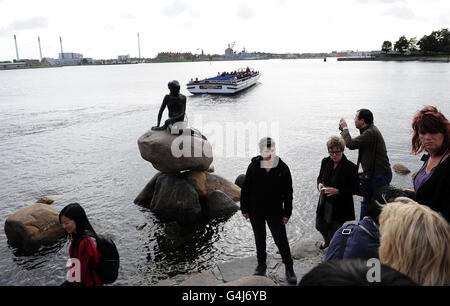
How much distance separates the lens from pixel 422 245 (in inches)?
75.2

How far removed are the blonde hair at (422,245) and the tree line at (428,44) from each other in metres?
143

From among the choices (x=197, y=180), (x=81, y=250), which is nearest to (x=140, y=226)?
(x=197, y=180)

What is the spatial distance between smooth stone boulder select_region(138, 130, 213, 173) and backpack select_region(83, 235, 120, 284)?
6186mm

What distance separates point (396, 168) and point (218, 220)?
26.1 feet

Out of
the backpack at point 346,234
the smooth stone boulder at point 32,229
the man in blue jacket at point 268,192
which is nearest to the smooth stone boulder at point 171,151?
the smooth stone boulder at point 32,229

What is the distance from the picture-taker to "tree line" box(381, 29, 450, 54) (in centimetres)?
11619

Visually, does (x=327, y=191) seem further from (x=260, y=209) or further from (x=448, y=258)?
(x=448, y=258)

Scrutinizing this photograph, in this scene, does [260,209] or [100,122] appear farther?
[100,122]

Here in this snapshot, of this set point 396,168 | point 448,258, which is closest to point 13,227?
point 448,258

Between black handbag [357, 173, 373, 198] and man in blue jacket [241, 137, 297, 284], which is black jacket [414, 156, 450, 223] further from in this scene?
black handbag [357, 173, 373, 198]

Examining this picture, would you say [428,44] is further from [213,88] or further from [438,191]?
[438,191]

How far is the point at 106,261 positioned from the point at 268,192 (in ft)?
8.22
